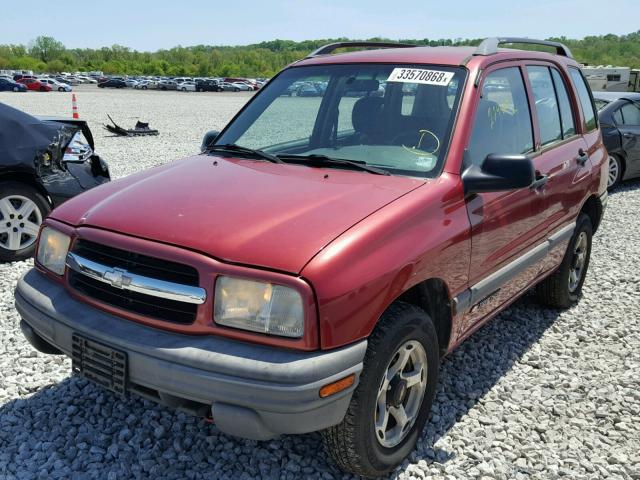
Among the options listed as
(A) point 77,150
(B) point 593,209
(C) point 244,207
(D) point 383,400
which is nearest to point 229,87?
(A) point 77,150

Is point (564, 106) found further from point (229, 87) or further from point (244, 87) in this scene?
point (244, 87)

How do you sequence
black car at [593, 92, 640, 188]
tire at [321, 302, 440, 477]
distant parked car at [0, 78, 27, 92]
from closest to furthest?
tire at [321, 302, 440, 477] → black car at [593, 92, 640, 188] → distant parked car at [0, 78, 27, 92]

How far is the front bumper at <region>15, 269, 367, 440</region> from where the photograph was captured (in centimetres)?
223

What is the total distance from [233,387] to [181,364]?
0.24 metres

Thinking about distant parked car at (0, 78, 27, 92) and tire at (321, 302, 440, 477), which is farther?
distant parked car at (0, 78, 27, 92)

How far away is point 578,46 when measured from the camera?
11100 centimetres

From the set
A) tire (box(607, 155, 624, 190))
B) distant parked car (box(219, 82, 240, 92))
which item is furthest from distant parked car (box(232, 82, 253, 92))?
tire (box(607, 155, 624, 190))

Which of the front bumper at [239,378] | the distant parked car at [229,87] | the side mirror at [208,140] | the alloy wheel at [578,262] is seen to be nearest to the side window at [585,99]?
the alloy wheel at [578,262]

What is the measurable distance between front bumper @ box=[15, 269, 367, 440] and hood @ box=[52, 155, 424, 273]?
0.35 metres

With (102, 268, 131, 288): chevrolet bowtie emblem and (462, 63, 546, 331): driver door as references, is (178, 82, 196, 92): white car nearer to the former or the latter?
(462, 63, 546, 331): driver door

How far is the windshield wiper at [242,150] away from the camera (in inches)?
136

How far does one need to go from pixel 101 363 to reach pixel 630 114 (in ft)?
34.0

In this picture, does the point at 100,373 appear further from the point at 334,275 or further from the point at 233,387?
the point at 334,275

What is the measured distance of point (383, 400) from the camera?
276 centimetres
